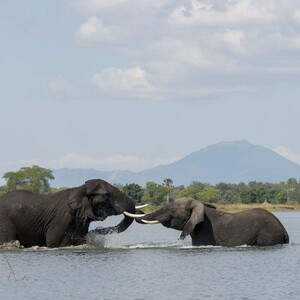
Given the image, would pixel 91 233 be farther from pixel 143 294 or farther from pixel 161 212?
pixel 143 294

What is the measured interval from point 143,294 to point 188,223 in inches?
371

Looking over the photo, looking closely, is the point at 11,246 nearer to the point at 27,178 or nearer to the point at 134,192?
the point at 134,192

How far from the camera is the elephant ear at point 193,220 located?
105 ft

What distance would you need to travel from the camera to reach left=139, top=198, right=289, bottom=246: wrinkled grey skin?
3234 cm

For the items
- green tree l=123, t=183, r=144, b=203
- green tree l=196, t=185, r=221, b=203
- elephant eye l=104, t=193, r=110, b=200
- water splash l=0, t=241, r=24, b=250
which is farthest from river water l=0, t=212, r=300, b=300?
green tree l=196, t=185, r=221, b=203

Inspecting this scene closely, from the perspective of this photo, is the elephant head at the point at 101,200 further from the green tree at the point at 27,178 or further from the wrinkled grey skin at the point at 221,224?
the green tree at the point at 27,178

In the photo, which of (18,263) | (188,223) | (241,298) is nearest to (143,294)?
(241,298)

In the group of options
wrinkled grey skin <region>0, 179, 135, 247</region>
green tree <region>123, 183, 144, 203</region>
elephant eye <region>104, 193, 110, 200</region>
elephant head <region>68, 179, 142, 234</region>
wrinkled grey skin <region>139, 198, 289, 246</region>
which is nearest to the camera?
wrinkled grey skin <region>0, 179, 135, 247</region>

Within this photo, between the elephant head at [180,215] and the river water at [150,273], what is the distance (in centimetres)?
79

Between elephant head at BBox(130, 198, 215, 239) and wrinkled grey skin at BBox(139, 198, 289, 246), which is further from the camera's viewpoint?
wrinkled grey skin at BBox(139, 198, 289, 246)

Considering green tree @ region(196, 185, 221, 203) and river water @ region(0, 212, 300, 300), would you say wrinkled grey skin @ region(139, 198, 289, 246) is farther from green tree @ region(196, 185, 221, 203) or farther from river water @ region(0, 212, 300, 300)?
green tree @ region(196, 185, 221, 203)

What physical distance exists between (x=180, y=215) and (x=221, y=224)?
51.2 inches

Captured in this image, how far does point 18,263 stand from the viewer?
94.1ft

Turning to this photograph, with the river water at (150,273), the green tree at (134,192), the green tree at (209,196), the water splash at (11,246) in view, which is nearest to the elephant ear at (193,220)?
the river water at (150,273)
